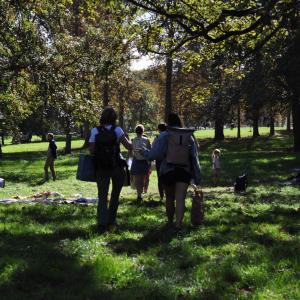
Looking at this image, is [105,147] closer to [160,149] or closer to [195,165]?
[160,149]

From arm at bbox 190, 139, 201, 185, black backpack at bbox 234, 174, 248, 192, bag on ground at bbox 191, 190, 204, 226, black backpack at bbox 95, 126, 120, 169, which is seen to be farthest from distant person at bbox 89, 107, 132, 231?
black backpack at bbox 234, 174, 248, 192

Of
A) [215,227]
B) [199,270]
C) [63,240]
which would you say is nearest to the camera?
[199,270]

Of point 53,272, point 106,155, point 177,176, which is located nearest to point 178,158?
point 177,176

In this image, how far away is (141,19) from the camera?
16469mm

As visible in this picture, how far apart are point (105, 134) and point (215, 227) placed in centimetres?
241

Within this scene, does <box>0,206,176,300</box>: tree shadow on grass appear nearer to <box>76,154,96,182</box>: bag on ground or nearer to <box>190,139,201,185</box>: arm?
<box>76,154,96,182</box>: bag on ground

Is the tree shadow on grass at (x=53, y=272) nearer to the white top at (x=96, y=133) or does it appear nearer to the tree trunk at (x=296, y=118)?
the white top at (x=96, y=133)

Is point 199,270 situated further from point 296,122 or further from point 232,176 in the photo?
point 296,122

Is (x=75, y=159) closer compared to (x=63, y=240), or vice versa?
(x=63, y=240)

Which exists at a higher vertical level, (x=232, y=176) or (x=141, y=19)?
(x=141, y=19)

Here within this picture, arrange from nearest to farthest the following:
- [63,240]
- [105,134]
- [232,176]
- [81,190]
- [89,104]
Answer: [63,240] → [105,134] → [81,190] → [232,176] → [89,104]

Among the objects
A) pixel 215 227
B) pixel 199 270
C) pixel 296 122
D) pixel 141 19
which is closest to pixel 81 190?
pixel 141 19

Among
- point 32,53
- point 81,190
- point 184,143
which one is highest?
point 32,53

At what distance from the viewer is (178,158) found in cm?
789
